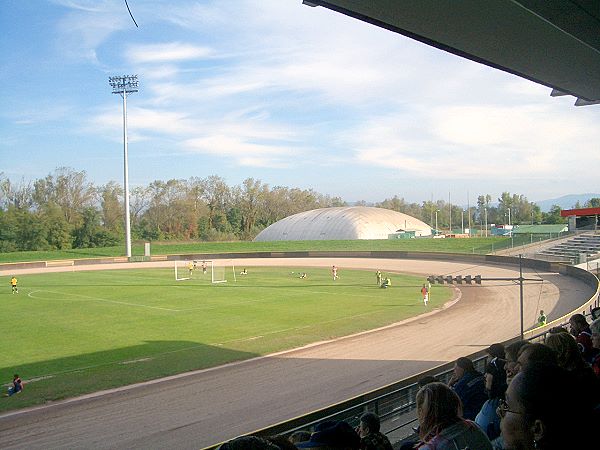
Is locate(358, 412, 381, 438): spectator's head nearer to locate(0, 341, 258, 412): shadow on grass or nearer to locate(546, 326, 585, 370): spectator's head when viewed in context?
locate(546, 326, 585, 370): spectator's head

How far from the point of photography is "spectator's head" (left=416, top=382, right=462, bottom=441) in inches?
132

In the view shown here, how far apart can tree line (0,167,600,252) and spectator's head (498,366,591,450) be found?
107354mm

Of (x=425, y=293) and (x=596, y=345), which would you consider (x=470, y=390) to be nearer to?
(x=596, y=345)

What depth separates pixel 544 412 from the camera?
8.16ft

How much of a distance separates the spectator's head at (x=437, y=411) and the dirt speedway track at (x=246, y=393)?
32.7ft

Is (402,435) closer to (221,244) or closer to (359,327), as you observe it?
(359,327)

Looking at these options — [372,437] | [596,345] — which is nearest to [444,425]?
[372,437]

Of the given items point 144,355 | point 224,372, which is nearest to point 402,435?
point 224,372

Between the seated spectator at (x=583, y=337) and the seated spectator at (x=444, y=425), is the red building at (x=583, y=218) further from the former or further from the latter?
the seated spectator at (x=444, y=425)

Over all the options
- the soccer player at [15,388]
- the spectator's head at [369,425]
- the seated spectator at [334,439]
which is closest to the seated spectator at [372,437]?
the spectator's head at [369,425]

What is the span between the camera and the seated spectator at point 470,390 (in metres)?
5.97

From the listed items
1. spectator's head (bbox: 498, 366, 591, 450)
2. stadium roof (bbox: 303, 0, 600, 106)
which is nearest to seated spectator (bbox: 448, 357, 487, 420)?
spectator's head (bbox: 498, 366, 591, 450)

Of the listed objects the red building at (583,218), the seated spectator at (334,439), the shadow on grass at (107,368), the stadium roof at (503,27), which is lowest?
the shadow on grass at (107,368)

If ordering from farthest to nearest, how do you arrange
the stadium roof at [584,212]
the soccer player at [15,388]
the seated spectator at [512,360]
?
the stadium roof at [584,212], the soccer player at [15,388], the seated spectator at [512,360]
